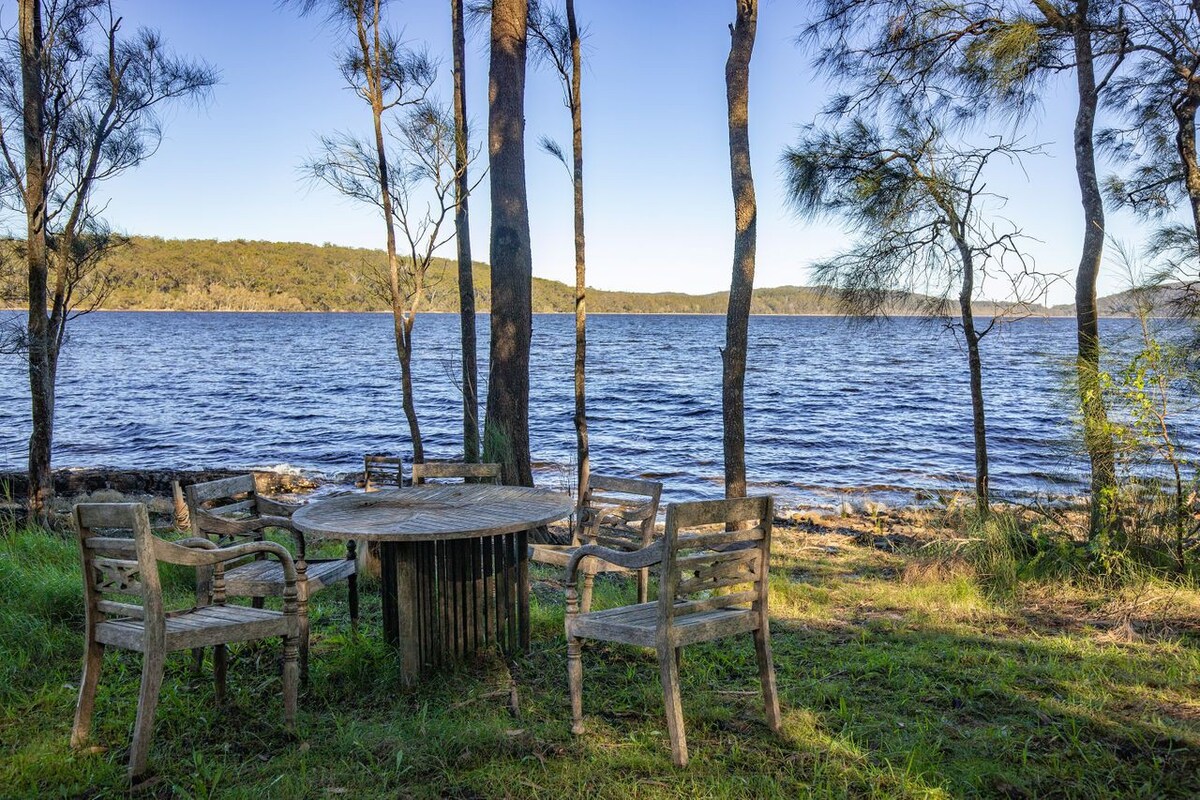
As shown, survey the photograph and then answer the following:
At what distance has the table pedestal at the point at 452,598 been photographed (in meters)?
3.46

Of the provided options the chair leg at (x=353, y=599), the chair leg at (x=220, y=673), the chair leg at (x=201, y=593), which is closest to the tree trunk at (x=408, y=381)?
the chair leg at (x=353, y=599)

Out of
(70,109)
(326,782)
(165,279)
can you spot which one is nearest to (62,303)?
(70,109)

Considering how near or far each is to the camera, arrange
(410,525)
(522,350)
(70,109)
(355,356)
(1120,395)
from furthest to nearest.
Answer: (355,356)
(70,109)
(522,350)
(1120,395)
(410,525)

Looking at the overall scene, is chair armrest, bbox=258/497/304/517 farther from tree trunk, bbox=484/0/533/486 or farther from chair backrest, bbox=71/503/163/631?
tree trunk, bbox=484/0/533/486

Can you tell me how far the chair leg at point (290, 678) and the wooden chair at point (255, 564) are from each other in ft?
0.90

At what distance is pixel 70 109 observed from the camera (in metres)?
7.59

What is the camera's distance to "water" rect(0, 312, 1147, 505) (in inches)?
508

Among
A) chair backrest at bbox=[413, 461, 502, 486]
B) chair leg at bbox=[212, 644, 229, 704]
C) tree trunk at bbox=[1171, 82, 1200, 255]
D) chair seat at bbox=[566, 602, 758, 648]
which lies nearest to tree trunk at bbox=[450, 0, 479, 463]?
chair backrest at bbox=[413, 461, 502, 486]

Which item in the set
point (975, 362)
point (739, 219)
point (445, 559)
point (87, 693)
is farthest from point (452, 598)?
point (975, 362)

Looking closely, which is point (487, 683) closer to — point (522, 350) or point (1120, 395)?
point (522, 350)

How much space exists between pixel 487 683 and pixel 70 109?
24.0 feet

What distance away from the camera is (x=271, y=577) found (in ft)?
12.1

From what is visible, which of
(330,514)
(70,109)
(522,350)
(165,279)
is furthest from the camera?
(165,279)

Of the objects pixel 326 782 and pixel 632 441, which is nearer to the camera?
pixel 326 782
